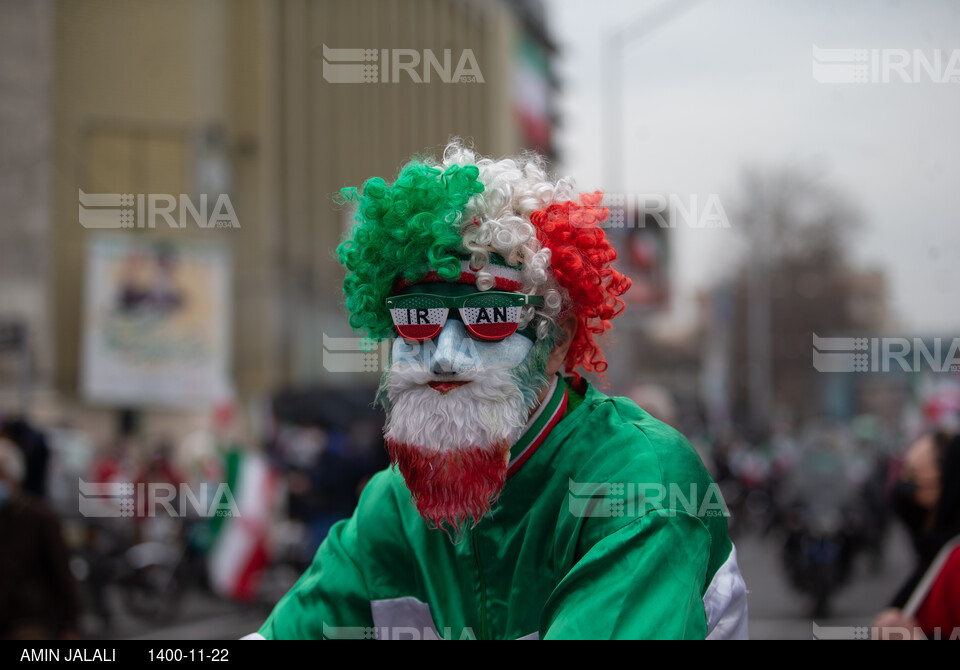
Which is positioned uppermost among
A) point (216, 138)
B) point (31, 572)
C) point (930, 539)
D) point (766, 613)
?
point (216, 138)

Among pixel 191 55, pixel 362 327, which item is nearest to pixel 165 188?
pixel 191 55

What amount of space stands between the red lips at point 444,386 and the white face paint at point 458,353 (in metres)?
0.01

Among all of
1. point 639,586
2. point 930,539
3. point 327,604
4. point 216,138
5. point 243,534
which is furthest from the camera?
point 216,138

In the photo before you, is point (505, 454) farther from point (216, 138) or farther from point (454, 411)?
point (216, 138)

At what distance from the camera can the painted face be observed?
6.82ft

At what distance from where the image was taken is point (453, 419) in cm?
207

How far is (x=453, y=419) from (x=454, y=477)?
0.12 metres

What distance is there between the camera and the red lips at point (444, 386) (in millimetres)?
2100

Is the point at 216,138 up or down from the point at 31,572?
up

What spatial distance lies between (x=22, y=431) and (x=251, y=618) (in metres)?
3.16

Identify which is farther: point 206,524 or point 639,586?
point 206,524

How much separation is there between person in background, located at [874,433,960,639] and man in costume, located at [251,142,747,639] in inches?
56.0

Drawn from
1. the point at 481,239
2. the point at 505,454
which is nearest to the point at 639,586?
the point at 505,454

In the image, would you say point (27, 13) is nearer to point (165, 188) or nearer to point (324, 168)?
point (165, 188)
